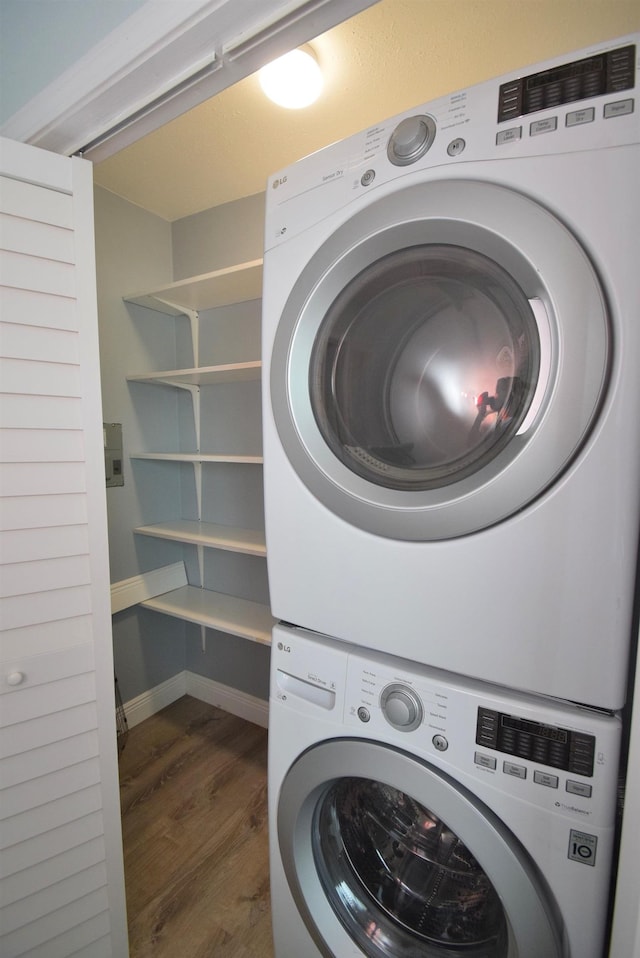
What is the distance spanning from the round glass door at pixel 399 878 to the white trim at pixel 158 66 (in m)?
1.36

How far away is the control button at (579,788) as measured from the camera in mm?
591

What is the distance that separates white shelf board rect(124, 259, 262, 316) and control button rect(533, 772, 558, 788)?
1.53 meters

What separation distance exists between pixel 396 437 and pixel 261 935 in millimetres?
1458

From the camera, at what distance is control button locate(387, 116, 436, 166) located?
2.17 ft

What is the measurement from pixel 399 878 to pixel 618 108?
135cm

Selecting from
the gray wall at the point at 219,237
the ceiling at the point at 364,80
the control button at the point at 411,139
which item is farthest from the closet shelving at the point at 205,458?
the control button at the point at 411,139

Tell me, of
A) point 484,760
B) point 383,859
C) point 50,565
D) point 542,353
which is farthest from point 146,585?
point 542,353

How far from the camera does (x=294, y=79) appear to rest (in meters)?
1.19

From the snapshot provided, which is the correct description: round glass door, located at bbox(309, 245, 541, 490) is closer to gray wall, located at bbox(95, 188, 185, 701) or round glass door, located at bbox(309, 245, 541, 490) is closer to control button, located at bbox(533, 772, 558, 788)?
control button, located at bbox(533, 772, 558, 788)

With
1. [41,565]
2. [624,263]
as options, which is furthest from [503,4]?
[41,565]

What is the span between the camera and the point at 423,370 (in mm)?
714

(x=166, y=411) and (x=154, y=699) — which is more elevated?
(x=166, y=411)

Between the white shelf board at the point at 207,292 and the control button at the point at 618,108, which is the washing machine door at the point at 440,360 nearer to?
the control button at the point at 618,108

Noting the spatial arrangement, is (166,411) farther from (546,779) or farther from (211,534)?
(546,779)
